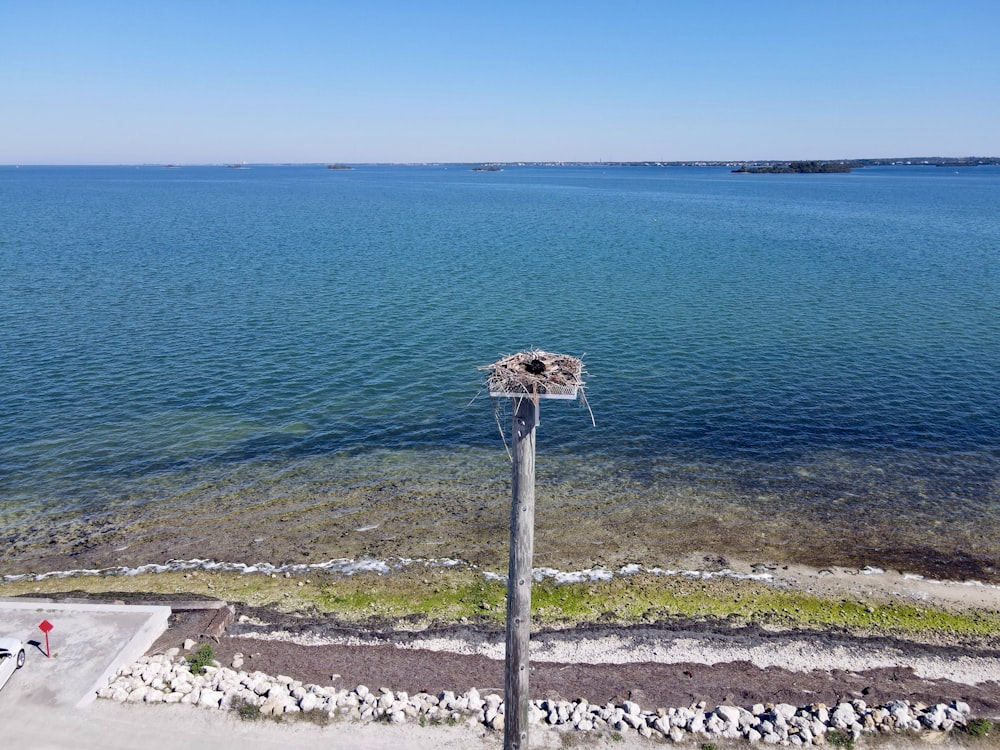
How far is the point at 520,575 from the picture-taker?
1259 centimetres

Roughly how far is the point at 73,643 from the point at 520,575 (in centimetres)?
1243

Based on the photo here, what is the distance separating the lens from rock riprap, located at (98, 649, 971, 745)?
15.0 m

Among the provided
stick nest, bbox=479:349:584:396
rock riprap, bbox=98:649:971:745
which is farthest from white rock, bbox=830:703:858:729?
stick nest, bbox=479:349:584:396

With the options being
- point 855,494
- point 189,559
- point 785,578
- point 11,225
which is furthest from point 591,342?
point 11,225

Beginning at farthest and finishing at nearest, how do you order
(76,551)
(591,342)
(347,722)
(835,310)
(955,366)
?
(835,310) < (591,342) < (955,366) < (76,551) < (347,722)

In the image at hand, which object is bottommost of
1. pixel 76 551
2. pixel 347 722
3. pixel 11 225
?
pixel 11 225

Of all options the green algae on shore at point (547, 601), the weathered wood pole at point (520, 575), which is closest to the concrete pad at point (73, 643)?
the green algae on shore at point (547, 601)

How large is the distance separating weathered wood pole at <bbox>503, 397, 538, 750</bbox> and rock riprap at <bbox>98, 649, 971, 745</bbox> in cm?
160

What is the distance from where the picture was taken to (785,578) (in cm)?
2200

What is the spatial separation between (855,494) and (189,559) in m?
25.2

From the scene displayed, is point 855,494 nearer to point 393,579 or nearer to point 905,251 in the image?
point 393,579

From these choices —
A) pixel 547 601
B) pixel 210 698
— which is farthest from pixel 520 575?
pixel 547 601

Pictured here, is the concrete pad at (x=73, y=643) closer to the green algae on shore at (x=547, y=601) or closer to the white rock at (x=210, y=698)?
the green algae on shore at (x=547, y=601)

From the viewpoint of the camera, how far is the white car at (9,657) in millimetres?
15641
